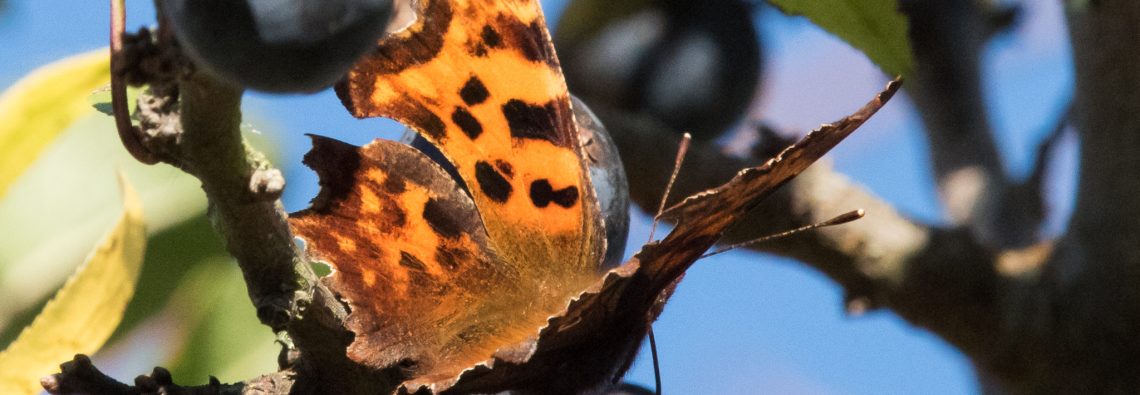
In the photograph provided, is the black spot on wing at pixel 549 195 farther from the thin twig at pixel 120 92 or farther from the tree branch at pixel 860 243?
the tree branch at pixel 860 243

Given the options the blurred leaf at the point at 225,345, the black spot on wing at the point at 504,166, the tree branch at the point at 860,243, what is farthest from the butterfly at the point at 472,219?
the tree branch at the point at 860,243

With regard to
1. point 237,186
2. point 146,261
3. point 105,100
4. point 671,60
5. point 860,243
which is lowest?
point 237,186

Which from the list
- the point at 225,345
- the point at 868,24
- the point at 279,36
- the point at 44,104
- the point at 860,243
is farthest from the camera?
the point at 860,243

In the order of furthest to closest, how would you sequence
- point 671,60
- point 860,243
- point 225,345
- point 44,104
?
point 671,60, point 860,243, point 225,345, point 44,104

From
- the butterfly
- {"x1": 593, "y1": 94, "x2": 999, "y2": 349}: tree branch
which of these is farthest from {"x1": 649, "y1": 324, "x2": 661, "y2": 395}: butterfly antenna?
{"x1": 593, "y1": 94, "x2": 999, "y2": 349}: tree branch

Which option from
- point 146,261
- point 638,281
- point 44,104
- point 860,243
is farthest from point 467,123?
point 860,243

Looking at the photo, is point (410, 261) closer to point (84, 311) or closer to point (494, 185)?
point (494, 185)
